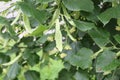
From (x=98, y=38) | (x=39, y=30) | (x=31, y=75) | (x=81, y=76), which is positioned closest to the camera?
(x=39, y=30)

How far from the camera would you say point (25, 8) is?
0.72 meters

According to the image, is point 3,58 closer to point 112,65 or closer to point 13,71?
point 13,71

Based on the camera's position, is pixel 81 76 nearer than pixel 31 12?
No

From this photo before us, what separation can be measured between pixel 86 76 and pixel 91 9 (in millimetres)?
222

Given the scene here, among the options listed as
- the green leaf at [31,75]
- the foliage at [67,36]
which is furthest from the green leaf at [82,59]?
the green leaf at [31,75]

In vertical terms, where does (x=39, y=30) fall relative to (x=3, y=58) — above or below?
above

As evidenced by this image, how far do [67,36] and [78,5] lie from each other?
146 mm

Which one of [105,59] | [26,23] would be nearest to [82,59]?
[105,59]

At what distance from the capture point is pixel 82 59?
2.71ft

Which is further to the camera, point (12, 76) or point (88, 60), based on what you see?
point (12, 76)

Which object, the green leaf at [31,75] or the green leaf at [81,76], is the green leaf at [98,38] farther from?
the green leaf at [31,75]

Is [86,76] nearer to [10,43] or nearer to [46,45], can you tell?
[46,45]

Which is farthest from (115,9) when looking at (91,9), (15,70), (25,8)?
(15,70)

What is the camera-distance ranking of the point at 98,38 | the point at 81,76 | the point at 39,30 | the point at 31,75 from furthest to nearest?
the point at 31,75 < the point at 81,76 < the point at 98,38 < the point at 39,30
